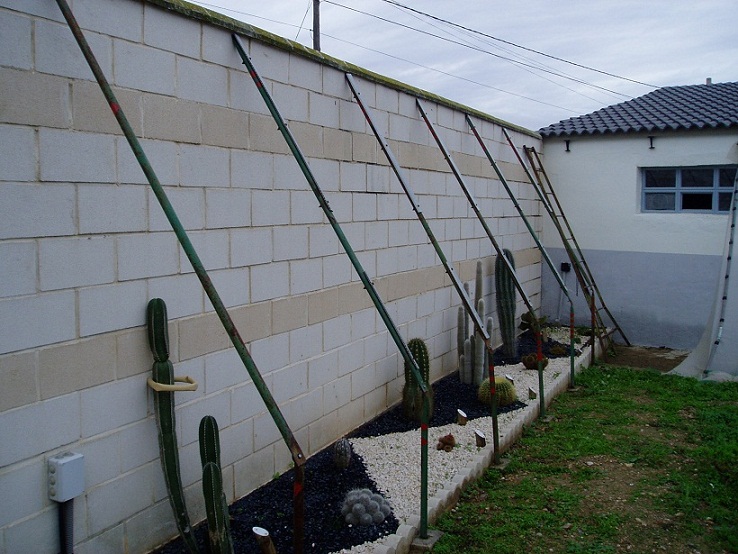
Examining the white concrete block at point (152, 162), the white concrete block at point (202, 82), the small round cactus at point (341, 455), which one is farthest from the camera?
the small round cactus at point (341, 455)

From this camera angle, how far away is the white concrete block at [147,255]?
3.32m

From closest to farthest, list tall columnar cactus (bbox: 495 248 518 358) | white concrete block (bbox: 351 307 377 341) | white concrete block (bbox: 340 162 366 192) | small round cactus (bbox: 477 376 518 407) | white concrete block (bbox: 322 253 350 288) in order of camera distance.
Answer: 1. white concrete block (bbox: 322 253 350 288)
2. white concrete block (bbox: 340 162 366 192)
3. white concrete block (bbox: 351 307 377 341)
4. small round cactus (bbox: 477 376 518 407)
5. tall columnar cactus (bbox: 495 248 518 358)

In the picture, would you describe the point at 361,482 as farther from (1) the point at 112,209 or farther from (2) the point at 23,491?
(1) the point at 112,209

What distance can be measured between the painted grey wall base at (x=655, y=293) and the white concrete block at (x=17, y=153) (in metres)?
8.99

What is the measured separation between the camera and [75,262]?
3064 millimetres

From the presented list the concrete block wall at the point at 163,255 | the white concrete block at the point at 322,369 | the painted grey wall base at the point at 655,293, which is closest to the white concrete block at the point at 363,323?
the concrete block wall at the point at 163,255

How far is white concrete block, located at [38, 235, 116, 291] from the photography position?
9.64 ft

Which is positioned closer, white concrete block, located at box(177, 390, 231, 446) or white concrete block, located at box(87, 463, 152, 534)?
white concrete block, located at box(87, 463, 152, 534)

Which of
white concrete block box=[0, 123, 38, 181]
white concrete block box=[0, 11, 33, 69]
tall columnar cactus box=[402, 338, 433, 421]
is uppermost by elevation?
white concrete block box=[0, 11, 33, 69]


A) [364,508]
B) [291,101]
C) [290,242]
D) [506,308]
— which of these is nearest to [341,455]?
[364,508]

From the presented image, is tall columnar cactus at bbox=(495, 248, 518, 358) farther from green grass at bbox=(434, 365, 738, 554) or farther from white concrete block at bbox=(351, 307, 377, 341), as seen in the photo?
white concrete block at bbox=(351, 307, 377, 341)

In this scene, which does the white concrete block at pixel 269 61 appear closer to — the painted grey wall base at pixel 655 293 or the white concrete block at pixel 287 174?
the white concrete block at pixel 287 174

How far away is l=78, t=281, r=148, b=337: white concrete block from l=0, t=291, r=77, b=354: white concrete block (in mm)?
66

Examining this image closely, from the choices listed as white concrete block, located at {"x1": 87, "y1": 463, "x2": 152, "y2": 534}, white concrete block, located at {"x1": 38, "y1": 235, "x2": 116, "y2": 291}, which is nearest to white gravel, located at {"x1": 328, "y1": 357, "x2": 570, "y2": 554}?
white concrete block, located at {"x1": 87, "y1": 463, "x2": 152, "y2": 534}
